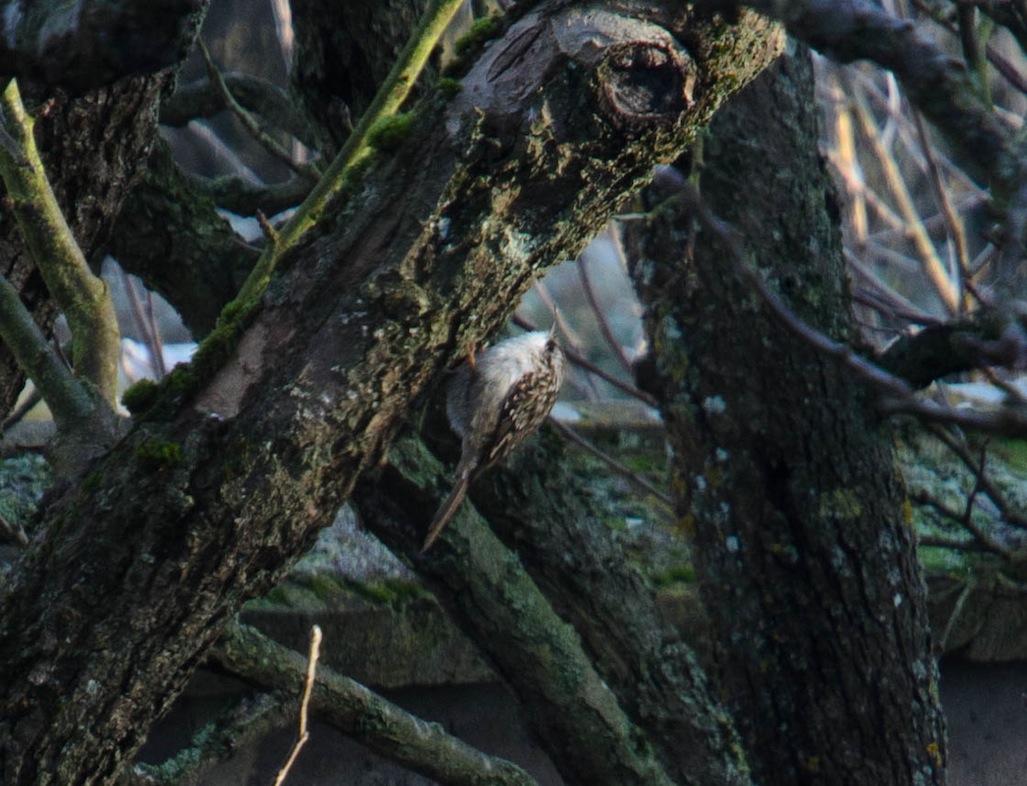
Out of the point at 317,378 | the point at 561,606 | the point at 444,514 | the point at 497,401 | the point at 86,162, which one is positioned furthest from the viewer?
the point at 497,401

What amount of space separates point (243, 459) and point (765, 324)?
1.84 m

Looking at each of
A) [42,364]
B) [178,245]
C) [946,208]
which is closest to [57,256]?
[42,364]

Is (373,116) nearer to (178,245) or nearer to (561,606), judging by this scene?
(178,245)

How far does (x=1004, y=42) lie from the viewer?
A: 45.2ft

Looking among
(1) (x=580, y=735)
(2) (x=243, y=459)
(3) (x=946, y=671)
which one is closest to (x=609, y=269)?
(3) (x=946, y=671)

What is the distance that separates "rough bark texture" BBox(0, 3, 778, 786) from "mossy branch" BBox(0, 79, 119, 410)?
0.32m

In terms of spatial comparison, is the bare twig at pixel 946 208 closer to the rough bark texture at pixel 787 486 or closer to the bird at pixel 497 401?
the rough bark texture at pixel 787 486

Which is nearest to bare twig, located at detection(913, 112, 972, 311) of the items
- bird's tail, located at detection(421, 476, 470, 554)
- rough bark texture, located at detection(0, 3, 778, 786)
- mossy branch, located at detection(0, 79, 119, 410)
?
bird's tail, located at detection(421, 476, 470, 554)

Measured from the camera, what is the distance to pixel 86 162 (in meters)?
2.71

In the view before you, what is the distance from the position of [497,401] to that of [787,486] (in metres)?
0.78

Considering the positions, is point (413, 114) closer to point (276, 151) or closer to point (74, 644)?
point (74, 644)

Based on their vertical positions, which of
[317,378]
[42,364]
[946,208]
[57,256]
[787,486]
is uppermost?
[57,256]

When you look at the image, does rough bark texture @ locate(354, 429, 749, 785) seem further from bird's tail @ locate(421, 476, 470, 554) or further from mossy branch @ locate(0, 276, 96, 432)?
mossy branch @ locate(0, 276, 96, 432)

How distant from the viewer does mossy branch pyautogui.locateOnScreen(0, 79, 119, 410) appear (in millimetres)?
2242
